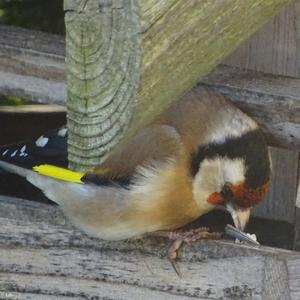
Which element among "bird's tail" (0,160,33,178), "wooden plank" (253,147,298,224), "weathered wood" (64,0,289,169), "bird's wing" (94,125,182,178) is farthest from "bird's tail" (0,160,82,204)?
"weathered wood" (64,0,289,169)

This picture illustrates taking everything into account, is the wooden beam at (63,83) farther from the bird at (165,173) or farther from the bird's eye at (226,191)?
the bird's eye at (226,191)

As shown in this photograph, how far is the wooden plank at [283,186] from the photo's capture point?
259cm

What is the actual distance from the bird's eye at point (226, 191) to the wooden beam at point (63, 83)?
0.20m

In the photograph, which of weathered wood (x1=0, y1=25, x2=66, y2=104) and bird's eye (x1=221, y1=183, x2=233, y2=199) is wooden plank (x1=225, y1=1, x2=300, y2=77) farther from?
weathered wood (x1=0, y1=25, x2=66, y2=104)

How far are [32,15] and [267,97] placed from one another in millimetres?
900

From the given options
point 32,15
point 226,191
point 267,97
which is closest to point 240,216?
point 226,191

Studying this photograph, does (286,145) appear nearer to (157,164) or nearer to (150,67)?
(157,164)

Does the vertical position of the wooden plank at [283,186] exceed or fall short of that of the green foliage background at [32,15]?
it falls short

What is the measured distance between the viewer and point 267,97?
2.27m

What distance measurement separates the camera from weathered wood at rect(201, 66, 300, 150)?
2254 millimetres

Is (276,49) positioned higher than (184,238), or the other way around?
(276,49)

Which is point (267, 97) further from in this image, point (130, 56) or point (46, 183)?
point (130, 56)

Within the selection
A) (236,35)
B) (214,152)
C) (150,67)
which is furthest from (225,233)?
(150,67)

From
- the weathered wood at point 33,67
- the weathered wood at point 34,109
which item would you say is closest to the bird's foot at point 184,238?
the weathered wood at point 33,67
